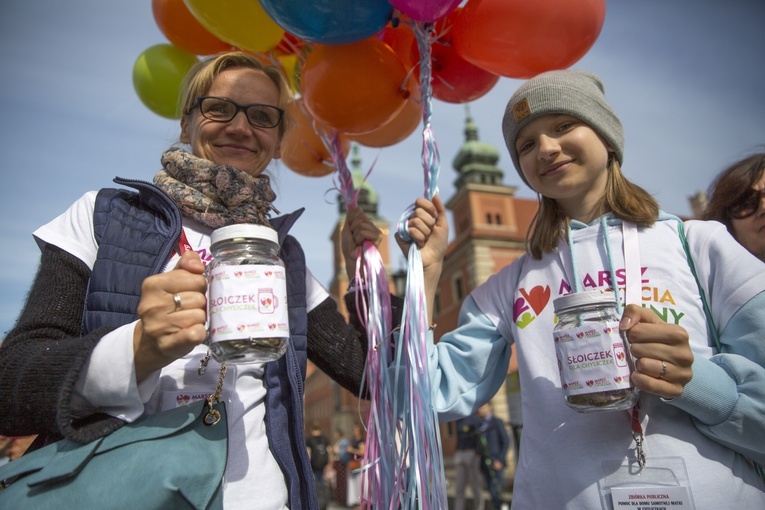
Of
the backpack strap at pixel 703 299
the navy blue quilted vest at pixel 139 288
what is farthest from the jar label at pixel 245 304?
the backpack strap at pixel 703 299

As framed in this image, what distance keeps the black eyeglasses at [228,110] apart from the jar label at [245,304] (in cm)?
69

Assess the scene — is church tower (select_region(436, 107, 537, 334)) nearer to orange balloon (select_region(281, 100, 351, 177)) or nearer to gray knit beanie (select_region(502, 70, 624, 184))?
orange balloon (select_region(281, 100, 351, 177))

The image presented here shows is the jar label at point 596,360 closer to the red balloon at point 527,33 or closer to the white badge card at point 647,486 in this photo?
the white badge card at point 647,486

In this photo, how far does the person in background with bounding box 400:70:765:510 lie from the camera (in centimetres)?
113

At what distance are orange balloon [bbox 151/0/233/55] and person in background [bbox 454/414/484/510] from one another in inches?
249

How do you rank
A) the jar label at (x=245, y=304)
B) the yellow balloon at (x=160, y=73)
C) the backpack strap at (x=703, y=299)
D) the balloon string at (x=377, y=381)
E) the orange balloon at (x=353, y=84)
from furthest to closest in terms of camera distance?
the yellow balloon at (x=160, y=73) → the orange balloon at (x=353, y=84) → the balloon string at (x=377, y=381) → the backpack strap at (x=703, y=299) → the jar label at (x=245, y=304)

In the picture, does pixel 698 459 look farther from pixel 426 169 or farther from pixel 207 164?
pixel 207 164

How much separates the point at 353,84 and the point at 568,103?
2.31ft

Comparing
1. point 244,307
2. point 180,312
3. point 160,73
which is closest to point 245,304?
point 244,307

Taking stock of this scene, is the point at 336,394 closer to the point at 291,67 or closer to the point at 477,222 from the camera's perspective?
the point at 477,222

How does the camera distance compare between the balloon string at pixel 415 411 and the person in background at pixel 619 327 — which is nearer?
the person in background at pixel 619 327

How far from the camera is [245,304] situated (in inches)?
35.3

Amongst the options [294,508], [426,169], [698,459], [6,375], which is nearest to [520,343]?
[698,459]

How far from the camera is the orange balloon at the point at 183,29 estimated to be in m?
2.02
